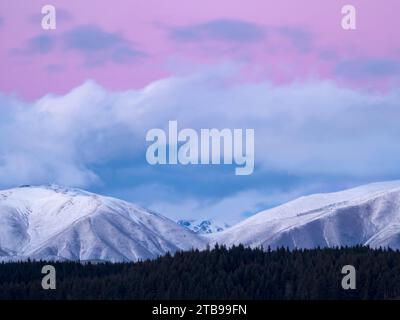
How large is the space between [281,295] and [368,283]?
17210mm

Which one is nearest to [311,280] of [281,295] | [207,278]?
[281,295]
